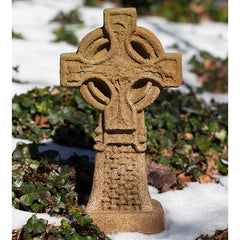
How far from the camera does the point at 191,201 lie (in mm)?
3254

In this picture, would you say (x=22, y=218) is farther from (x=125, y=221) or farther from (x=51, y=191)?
(x=125, y=221)

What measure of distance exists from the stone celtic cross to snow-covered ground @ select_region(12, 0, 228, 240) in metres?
0.18

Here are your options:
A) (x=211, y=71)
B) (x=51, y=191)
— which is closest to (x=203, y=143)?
(x=51, y=191)

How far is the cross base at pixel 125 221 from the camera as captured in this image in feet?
8.87

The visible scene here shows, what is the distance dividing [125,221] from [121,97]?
0.97 meters

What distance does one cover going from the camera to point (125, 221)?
2.71 m

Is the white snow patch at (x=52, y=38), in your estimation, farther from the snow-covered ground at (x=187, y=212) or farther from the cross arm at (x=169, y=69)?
the cross arm at (x=169, y=69)

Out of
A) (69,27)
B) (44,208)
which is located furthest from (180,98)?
(69,27)

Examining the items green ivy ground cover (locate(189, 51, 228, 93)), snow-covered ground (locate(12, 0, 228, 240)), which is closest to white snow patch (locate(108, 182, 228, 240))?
snow-covered ground (locate(12, 0, 228, 240))

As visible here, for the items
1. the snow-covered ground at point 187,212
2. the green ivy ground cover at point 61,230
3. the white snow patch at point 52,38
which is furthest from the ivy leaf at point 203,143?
the green ivy ground cover at point 61,230

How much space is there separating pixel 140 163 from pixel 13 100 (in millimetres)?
Answer: 2171

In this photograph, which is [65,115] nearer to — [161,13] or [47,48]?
[47,48]

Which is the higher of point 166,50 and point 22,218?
point 166,50

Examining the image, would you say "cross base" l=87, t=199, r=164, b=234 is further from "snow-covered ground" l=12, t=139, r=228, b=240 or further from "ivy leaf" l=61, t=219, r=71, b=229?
"ivy leaf" l=61, t=219, r=71, b=229
